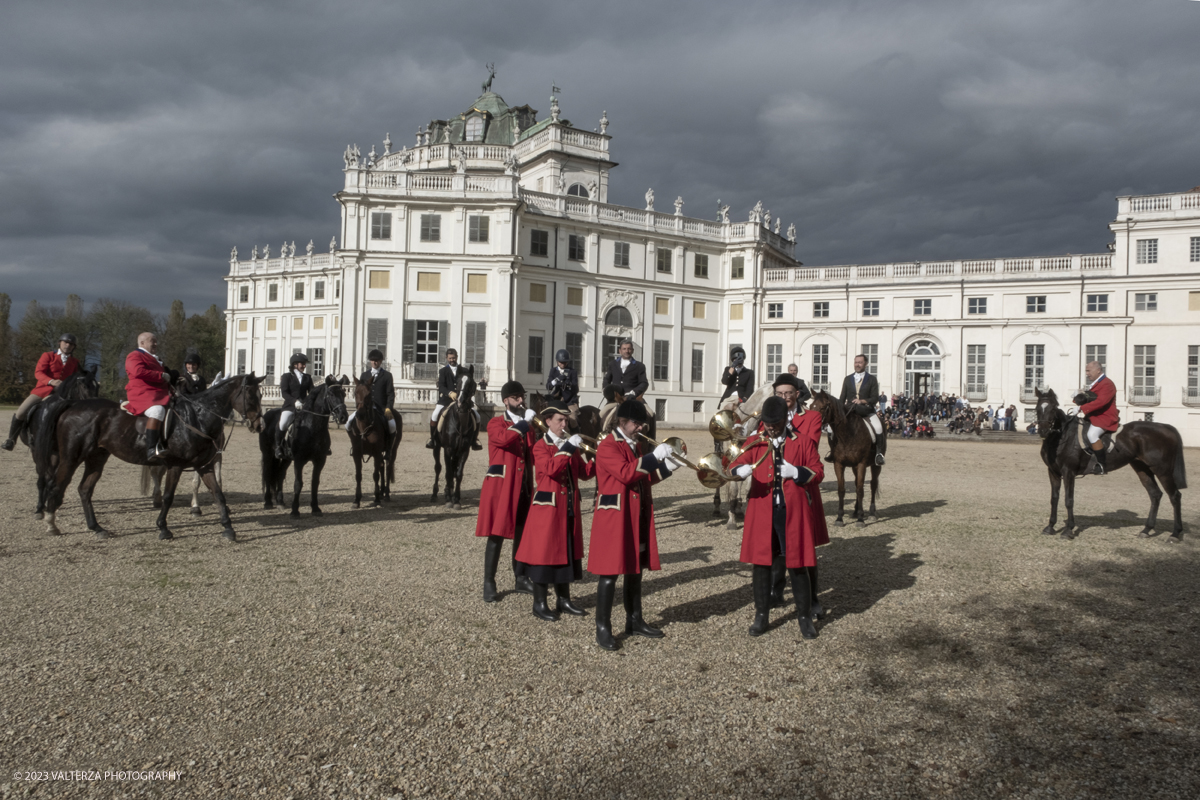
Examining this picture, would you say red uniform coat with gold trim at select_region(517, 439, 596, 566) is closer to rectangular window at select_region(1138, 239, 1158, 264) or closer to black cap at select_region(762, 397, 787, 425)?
black cap at select_region(762, 397, 787, 425)

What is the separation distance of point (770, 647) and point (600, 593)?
52.8 inches

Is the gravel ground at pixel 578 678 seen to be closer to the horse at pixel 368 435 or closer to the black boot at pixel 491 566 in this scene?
the black boot at pixel 491 566

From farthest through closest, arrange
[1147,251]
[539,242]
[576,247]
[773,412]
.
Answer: [576,247], [539,242], [1147,251], [773,412]

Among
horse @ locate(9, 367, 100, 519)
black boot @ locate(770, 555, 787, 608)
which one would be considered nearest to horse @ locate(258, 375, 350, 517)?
horse @ locate(9, 367, 100, 519)

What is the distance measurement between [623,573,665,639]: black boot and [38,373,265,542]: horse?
5552 mm

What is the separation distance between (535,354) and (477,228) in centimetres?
753

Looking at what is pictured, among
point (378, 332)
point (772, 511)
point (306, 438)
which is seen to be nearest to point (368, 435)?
point (306, 438)

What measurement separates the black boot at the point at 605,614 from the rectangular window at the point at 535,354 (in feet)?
115

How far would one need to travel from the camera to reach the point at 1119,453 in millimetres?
9664

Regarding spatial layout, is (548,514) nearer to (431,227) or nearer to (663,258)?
(431,227)

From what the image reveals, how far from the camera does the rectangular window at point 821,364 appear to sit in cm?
4547

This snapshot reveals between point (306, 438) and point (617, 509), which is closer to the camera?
point (617, 509)

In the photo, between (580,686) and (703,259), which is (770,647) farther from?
(703,259)

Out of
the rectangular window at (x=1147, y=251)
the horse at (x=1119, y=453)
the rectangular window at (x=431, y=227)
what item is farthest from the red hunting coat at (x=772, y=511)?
the rectangular window at (x=1147, y=251)
